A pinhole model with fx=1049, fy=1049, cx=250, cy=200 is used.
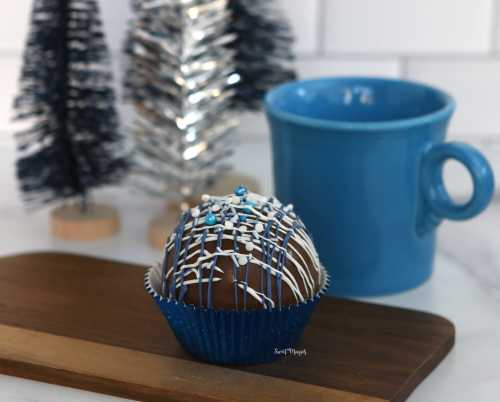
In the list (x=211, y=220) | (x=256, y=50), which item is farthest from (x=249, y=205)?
(x=256, y=50)

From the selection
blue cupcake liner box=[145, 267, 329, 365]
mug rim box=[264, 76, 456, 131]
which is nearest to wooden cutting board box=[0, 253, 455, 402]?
blue cupcake liner box=[145, 267, 329, 365]

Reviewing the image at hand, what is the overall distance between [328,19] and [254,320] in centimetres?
46

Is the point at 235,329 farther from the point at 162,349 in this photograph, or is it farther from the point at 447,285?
the point at 447,285

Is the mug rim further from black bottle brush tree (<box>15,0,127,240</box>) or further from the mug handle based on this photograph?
black bottle brush tree (<box>15,0,127,240</box>)

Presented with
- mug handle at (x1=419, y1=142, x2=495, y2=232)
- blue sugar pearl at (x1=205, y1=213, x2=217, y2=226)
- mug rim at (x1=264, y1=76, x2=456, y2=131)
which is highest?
mug rim at (x1=264, y1=76, x2=456, y2=131)

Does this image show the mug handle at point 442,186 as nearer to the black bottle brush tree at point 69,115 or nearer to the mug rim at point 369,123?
the mug rim at point 369,123

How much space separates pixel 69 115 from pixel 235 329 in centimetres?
30

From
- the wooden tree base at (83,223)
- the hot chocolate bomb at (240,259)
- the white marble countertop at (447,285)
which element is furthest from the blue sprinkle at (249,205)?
the wooden tree base at (83,223)

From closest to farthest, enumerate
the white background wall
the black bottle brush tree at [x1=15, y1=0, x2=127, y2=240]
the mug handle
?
the mug handle, the black bottle brush tree at [x1=15, y1=0, x2=127, y2=240], the white background wall

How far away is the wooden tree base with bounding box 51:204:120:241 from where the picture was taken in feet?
2.93

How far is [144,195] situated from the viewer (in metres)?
0.99

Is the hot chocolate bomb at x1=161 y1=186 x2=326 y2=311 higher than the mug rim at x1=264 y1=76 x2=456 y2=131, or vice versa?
the mug rim at x1=264 y1=76 x2=456 y2=131

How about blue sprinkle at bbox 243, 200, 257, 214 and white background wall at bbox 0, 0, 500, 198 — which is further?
white background wall at bbox 0, 0, 500, 198

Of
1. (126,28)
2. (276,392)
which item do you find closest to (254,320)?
(276,392)
